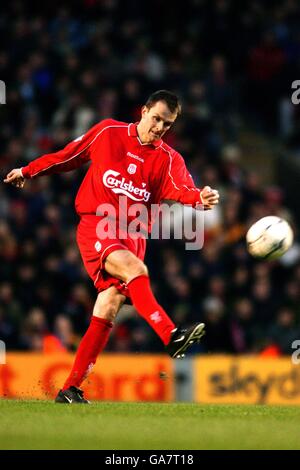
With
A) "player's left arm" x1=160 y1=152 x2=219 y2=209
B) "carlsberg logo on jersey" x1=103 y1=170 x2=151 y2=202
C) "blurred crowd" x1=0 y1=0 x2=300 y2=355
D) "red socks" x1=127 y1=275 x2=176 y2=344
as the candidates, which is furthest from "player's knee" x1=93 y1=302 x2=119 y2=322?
"blurred crowd" x1=0 y1=0 x2=300 y2=355

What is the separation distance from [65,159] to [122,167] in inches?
18.5

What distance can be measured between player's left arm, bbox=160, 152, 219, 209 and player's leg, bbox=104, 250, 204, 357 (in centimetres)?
60

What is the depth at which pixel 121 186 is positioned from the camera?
9.24m

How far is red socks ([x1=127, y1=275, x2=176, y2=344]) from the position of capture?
8484 millimetres

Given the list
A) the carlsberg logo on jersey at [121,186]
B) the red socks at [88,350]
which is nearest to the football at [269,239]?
the carlsberg logo on jersey at [121,186]

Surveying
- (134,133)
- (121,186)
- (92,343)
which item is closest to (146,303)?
(92,343)

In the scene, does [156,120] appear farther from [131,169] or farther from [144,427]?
[144,427]

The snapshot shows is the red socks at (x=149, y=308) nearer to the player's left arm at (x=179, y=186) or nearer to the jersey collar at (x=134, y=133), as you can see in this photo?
the player's left arm at (x=179, y=186)

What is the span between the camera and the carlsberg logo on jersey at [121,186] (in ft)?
30.3

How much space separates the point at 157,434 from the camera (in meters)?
7.66

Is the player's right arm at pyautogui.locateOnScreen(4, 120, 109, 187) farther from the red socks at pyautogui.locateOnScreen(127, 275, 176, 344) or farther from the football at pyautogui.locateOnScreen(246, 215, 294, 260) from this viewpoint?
the football at pyautogui.locateOnScreen(246, 215, 294, 260)

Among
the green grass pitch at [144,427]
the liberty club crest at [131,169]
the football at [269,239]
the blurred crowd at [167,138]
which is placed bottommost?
the green grass pitch at [144,427]

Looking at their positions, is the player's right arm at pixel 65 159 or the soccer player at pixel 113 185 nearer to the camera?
the soccer player at pixel 113 185

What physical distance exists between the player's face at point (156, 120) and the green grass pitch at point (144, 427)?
6.74 ft
